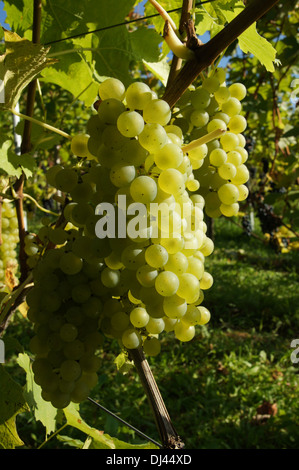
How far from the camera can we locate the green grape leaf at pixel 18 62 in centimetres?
59

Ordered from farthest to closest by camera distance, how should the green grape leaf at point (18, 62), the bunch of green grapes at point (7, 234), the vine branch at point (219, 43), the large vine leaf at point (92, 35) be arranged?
the bunch of green grapes at point (7, 234), the large vine leaf at point (92, 35), the green grape leaf at point (18, 62), the vine branch at point (219, 43)

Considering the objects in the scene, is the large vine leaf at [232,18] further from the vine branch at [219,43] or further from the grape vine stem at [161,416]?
the grape vine stem at [161,416]

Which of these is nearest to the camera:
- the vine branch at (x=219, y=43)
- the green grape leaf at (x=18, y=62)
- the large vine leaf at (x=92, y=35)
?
the vine branch at (x=219, y=43)

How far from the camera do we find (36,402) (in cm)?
97

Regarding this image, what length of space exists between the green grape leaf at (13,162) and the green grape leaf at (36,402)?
18.7 inches

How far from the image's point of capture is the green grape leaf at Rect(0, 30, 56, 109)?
592mm

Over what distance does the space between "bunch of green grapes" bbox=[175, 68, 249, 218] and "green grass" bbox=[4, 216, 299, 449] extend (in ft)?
2.53

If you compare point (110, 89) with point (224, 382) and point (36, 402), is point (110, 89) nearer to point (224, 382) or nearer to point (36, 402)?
point (36, 402)

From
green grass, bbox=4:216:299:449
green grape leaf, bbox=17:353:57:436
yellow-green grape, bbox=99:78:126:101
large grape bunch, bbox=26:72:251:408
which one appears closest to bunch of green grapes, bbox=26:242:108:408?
large grape bunch, bbox=26:72:251:408

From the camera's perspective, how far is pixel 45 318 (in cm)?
62

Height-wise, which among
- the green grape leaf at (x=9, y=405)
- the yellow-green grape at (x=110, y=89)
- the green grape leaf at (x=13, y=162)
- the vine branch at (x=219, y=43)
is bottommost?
the green grape leaf at (x=9, y=405)

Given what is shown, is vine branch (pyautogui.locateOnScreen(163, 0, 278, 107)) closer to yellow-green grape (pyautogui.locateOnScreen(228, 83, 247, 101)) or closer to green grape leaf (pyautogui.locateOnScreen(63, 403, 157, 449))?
yellow-green grape (pyautogui.locateOnScreen(228, 83, 247, 101))

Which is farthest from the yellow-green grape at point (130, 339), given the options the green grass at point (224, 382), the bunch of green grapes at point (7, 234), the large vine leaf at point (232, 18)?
the bunch of green grapes at point (7, 234)

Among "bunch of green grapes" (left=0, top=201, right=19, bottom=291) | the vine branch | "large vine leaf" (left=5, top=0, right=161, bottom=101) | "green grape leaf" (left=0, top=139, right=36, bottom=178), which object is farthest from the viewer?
"bunch of green grapes" (left=0, top=201, right=19, bottom=291)
